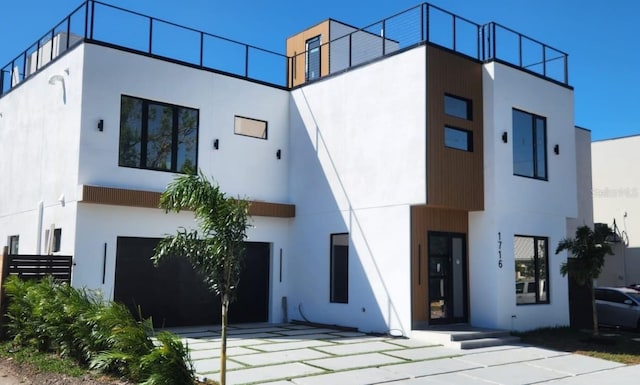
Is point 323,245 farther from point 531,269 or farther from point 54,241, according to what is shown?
point 54,241

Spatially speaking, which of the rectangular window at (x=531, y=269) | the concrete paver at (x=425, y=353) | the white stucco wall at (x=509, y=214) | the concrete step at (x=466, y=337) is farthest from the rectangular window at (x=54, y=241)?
the rectangular window at (x=531, y=269)

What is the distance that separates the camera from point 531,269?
48.6ft

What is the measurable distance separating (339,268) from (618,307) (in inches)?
325

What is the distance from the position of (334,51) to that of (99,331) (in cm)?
1197

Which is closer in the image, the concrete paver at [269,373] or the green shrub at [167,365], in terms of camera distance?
the green shrub at [167,365]

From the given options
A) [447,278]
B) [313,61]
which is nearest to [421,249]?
[447,278]

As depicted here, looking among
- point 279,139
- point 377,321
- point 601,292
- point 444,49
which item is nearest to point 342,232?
point 377,321

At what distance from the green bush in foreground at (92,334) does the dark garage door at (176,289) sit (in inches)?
104

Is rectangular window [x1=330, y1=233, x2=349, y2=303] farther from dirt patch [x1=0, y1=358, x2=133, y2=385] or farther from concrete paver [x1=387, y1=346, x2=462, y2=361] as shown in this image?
dirt patch [x1=0, y1=358, x2=133, y2=385]

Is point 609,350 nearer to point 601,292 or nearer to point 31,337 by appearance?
point 601,292

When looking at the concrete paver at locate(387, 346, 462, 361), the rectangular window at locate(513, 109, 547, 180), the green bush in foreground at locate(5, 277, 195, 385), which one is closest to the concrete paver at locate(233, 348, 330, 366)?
the concrete paver at locate(387, 346, 462, 361)

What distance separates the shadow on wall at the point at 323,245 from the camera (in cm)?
1408

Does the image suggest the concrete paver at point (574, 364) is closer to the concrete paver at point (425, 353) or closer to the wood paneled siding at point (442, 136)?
the concrete paver at point (425, 353)

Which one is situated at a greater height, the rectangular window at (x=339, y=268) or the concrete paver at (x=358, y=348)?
the rectangular window at (x=339, y=268)
